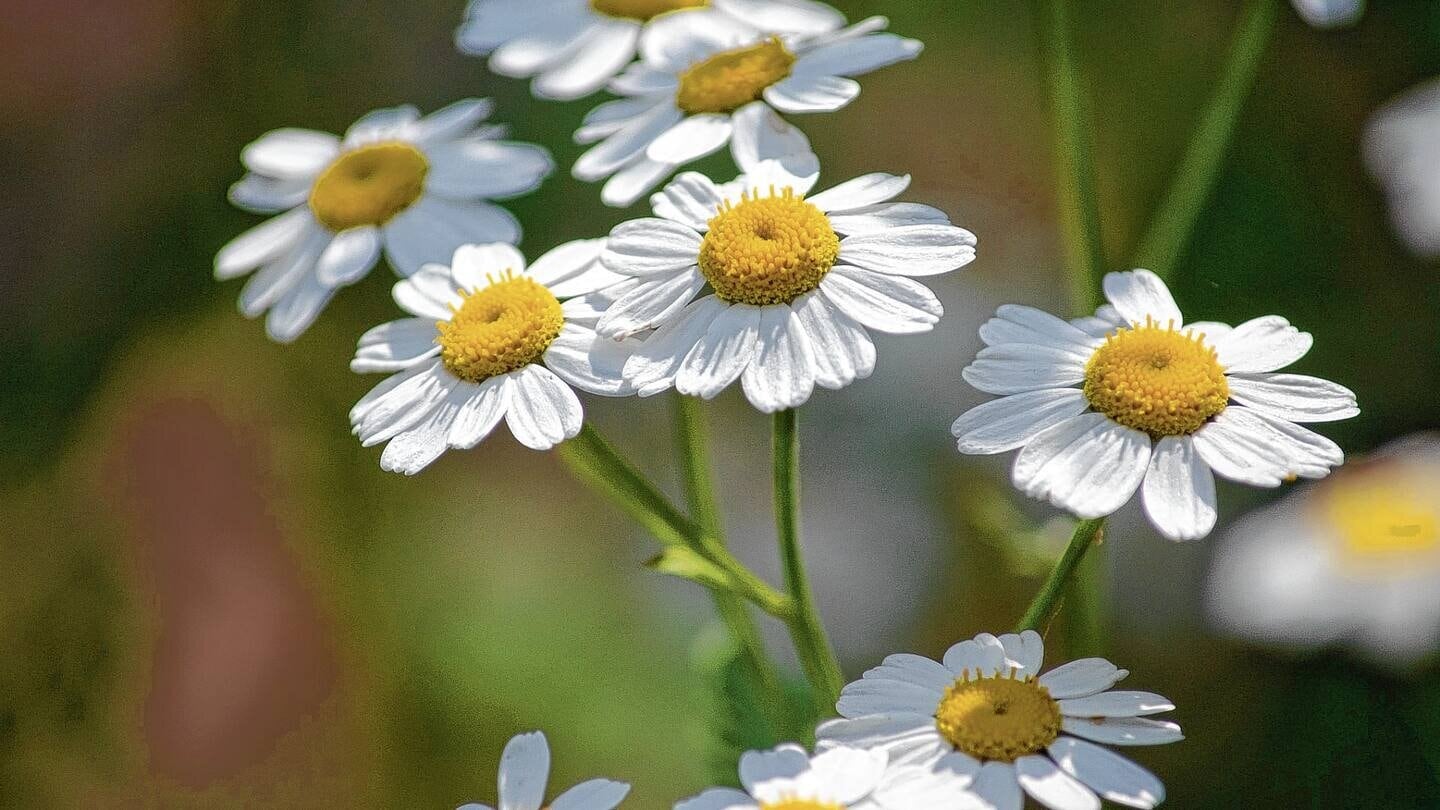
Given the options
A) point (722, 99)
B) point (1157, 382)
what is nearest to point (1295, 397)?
point (1157, 382)

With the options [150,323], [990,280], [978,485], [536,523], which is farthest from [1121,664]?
[150,323]

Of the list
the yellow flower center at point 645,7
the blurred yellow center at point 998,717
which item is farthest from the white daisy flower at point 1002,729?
the yellow flower center at point 645,7

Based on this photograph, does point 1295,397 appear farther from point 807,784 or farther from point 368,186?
point 368,186

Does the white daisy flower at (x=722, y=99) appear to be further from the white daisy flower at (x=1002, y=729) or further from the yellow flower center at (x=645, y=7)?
the white daisy flower at (x=1002, y=729)

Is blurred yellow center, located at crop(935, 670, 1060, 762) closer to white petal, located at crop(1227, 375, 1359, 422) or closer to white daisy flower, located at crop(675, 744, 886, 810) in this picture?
white daisy flower, located at crop(675, 744, 886, 810)

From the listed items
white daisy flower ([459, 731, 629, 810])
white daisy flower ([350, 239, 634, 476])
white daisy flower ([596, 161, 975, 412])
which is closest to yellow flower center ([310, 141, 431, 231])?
white daisy flower ([350, 239, 634, 476])

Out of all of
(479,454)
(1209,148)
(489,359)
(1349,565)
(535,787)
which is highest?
(1209,148)
